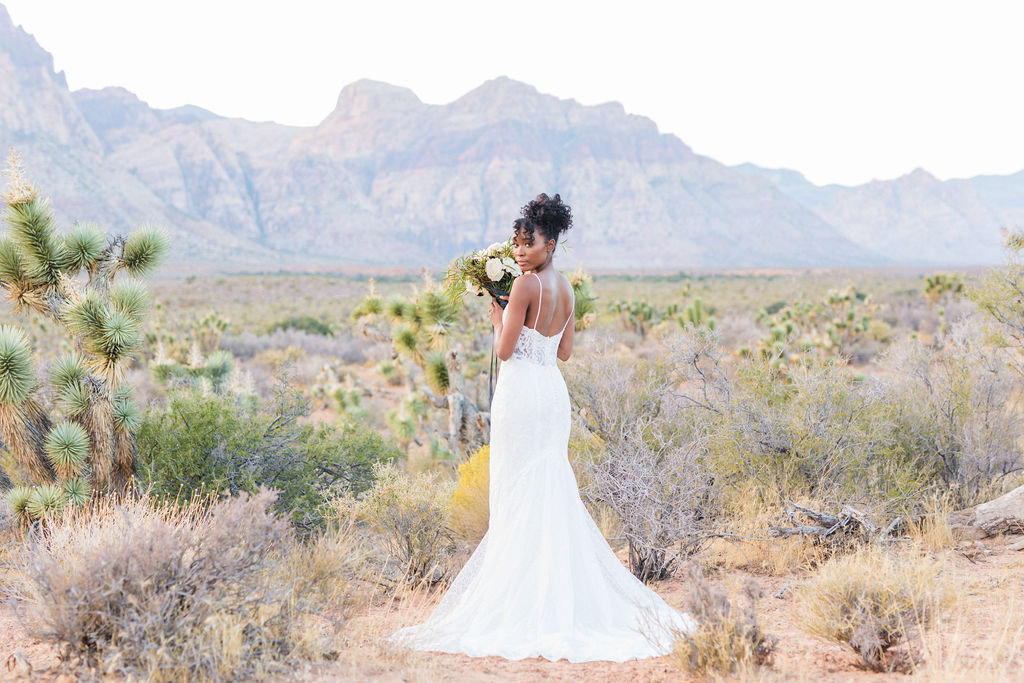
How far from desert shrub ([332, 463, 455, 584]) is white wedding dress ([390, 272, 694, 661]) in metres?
1.14

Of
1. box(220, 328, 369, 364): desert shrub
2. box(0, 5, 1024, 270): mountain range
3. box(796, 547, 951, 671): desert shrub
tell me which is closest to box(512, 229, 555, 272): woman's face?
box(796, 547, 951, 671): desert shrub

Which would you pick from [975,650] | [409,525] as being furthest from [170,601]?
[975,650]

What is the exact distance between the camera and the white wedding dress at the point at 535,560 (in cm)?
470

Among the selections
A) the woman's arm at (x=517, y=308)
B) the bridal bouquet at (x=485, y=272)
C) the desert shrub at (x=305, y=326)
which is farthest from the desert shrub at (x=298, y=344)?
the woman's arm at (x=517, y=308)

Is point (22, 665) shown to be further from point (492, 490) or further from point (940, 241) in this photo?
point (940, 241)

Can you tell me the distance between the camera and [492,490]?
5.15 meters

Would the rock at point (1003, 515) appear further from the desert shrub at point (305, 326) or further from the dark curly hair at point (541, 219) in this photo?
the desert shrub at point (305, 326)

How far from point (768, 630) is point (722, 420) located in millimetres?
2654

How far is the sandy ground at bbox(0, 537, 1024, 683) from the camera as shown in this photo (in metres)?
3.92

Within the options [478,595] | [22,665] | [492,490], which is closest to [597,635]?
[478,595]

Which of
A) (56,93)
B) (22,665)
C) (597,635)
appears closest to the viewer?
(22,665)

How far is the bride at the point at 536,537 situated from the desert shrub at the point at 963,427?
3.69 meters

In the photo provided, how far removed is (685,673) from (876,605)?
974mm

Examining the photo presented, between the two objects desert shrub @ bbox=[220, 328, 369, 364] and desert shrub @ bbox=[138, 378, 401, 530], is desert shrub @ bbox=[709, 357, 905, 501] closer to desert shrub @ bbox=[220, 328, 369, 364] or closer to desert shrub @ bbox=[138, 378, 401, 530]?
desert shrub @ bbox=[138, 378, 401, 530]
